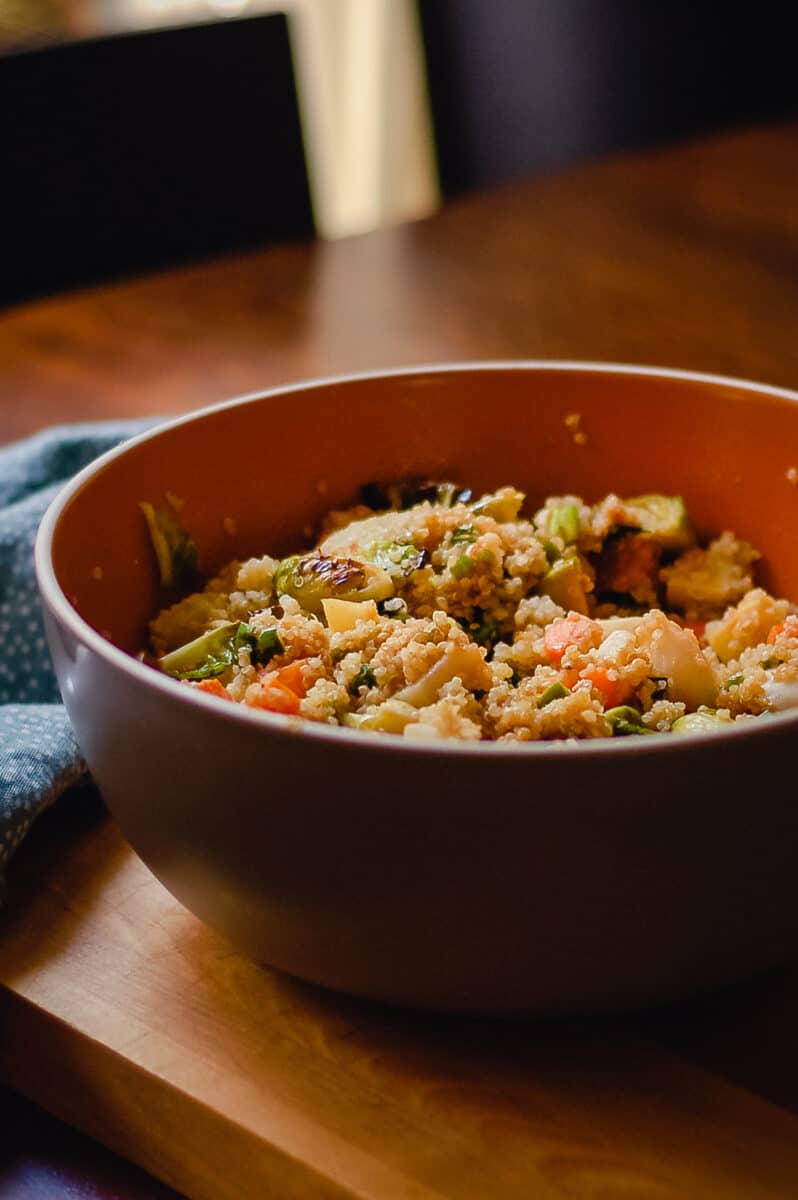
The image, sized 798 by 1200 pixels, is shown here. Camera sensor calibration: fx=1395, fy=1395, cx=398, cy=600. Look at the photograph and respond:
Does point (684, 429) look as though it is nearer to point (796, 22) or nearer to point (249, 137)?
point (249, 137)

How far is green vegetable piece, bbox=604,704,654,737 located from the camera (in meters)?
0.89

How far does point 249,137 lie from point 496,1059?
6.25 ft

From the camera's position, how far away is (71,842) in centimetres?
101

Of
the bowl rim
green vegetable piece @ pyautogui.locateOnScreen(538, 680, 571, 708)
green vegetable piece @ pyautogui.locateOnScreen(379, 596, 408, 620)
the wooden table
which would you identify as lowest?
the wooden table

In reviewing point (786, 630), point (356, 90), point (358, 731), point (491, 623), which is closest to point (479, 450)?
point (491, 623)

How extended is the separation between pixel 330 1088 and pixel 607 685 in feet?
1.02

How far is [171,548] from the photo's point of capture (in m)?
1.10

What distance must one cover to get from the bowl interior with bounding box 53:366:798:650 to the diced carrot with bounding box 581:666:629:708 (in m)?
0.29

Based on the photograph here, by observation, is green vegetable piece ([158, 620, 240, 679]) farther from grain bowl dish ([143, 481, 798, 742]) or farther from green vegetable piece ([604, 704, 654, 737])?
green vegetable piece ([604, 704, 654, 737])

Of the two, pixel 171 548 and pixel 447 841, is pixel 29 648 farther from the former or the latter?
pixel 447 841

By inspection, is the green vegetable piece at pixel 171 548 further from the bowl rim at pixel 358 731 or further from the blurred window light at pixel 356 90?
the blurred window light at pixel 356 90

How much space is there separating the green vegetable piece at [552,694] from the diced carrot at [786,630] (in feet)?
0.62

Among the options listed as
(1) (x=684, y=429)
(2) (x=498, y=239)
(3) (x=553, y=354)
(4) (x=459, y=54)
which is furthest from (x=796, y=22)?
(1) (x=684, y=429)

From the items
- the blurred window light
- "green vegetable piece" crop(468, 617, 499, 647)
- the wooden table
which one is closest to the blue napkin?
the wooden table
